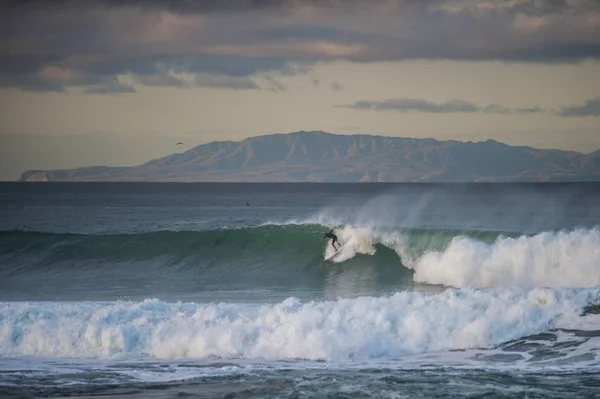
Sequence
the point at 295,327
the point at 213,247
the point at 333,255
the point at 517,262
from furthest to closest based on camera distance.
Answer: the point at 213,247 → the point at 333,255 → the point at 517,262 → the point at 295,327

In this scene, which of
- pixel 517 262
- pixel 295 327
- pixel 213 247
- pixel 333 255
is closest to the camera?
pixel 295 327

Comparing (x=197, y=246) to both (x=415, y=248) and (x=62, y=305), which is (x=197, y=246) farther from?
(x=62, y=305)

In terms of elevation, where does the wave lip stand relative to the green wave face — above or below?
below

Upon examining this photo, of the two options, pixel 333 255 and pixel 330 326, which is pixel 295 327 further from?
pixel 333 255

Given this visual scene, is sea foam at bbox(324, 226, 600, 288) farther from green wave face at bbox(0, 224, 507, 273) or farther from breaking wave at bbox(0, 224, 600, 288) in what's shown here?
green wave face at bbox(0, 224, 507, 273)

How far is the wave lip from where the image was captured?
1574 cm

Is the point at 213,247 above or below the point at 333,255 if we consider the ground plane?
above

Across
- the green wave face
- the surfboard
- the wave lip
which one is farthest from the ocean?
the surfboard

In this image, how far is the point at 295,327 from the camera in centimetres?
1611

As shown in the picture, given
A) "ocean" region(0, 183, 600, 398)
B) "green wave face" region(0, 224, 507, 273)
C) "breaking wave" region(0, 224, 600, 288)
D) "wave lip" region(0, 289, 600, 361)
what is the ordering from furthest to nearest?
"green wave face" region(0, 224, 507, 273), "breaking wave" region(0, 224, 600, 288), "wave lip" region(0, 289, 600, 361), "ocean" region(0, 183, 600, 398)

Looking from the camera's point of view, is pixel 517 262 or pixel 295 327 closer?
pixel 295 327

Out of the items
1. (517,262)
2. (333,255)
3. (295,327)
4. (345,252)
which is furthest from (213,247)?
(295,327)

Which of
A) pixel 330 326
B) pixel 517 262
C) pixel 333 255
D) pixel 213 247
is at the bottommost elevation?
pixel 330 326

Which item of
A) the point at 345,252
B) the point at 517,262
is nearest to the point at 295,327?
the point at 517,262
